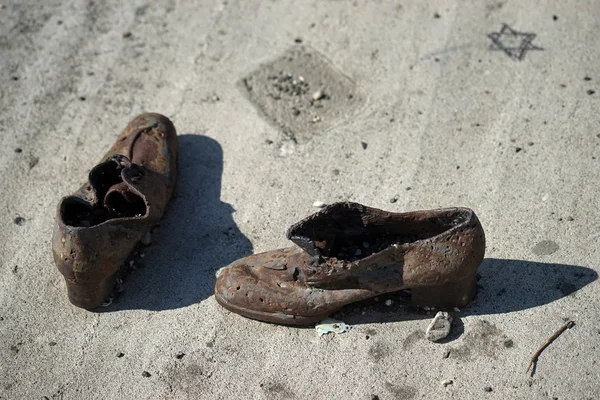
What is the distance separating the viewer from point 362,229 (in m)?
4.05

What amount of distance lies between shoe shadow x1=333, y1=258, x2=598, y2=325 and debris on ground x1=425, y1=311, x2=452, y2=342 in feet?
0.24

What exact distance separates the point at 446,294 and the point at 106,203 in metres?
1.82

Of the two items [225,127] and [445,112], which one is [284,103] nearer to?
[225,127]

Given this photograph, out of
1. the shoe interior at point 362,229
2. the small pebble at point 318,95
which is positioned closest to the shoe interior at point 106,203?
the shoe interior at point 362,229

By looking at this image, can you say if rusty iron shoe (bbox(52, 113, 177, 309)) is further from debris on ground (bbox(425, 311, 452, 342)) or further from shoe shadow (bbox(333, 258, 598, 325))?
debris on ground (bbox(425, 311, 452, 342))

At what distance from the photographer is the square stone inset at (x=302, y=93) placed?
5.02 m

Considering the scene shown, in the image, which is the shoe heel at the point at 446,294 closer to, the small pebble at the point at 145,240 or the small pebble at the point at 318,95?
the small pebble at the point at 145,240

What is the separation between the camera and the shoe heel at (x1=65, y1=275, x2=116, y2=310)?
4.12 metres

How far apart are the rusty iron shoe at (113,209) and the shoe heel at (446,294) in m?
1.43

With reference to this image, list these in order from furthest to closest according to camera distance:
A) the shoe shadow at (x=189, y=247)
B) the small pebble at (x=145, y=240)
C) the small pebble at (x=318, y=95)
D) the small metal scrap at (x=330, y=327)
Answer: the small pebble at (x=318, y=95) → the small pebble at (x=145, y=240) → the shoe shadow at (x=189, y=247) → the small metal scrap at (x=330, y=327)

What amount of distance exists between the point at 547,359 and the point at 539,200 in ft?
3.25

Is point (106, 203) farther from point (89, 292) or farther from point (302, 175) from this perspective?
point (302, 175)

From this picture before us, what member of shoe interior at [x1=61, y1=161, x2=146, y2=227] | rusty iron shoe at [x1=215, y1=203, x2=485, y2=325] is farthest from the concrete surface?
shoe interior at [x1=61, y1=161, x2=146, y2=227]

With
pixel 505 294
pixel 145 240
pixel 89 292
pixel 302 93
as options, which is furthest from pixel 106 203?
pixel 505 294
